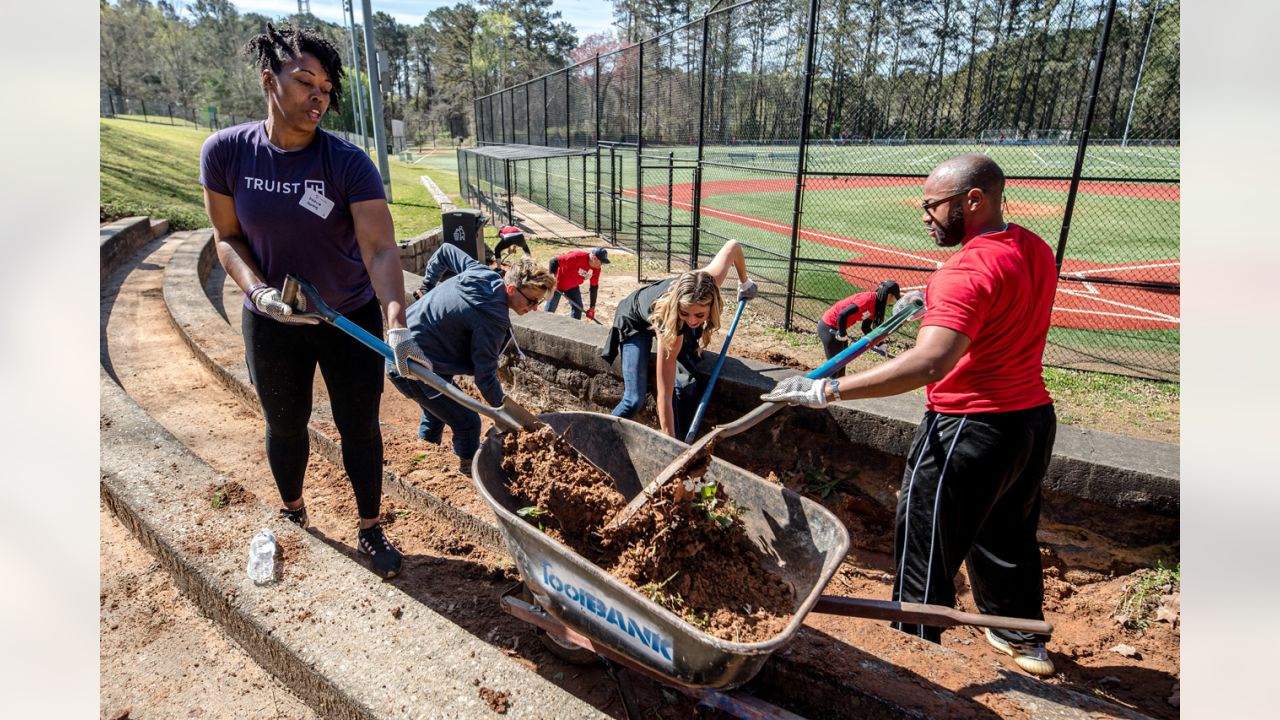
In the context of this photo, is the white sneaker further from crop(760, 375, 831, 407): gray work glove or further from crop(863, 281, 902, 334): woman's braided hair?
crop(863, 281, 902, 334): woman's braided hair

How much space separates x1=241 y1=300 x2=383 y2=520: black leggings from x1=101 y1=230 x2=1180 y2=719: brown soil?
0.36 m

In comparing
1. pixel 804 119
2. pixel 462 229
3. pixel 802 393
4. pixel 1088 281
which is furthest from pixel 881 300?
pixel 462 229

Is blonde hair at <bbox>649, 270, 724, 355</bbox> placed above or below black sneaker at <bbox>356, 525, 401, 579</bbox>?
above

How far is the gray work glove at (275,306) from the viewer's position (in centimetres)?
251

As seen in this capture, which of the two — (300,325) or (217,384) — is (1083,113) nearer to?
(300,325)

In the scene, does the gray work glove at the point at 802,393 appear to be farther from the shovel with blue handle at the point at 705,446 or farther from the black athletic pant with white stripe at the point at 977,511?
the black athletic pant with white stripe at the point at 977,511

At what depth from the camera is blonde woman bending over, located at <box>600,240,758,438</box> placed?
345cm

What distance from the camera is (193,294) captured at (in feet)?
22.8

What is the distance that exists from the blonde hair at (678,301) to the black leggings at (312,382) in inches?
52.1

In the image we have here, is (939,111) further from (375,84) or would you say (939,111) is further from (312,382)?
(375,84)

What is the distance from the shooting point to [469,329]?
Answer: 12.4ft

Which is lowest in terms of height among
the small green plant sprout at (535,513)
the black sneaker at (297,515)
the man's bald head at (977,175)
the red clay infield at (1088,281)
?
the black sneaker at (297,515)

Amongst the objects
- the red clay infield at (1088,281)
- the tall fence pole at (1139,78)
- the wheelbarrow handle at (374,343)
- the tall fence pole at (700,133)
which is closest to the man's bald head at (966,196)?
the wheelbarrow handle at (374,343)

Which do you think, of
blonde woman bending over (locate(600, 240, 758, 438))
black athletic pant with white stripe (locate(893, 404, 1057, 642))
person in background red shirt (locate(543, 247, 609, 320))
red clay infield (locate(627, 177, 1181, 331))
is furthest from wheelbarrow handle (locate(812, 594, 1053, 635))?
person in background red shirt (locate(543, 247, 609, 320))
